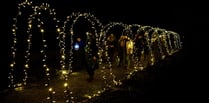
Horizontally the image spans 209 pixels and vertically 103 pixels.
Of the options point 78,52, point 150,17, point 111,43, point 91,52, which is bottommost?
point 91,52

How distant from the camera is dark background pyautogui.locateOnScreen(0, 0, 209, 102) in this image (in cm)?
1996

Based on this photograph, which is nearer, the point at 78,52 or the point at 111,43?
the point at 78,52

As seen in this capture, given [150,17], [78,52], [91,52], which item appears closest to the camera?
[91,52]

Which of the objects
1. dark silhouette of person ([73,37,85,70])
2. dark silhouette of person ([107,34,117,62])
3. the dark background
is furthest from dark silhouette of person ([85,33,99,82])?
dark silhouette of person ([107,34,117,62])

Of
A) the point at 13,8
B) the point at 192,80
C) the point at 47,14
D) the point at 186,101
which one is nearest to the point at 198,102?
the point at 186,101

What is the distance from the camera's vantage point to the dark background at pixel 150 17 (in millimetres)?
19964

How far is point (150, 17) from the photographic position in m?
70.9

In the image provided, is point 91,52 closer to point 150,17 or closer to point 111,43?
point 111,43

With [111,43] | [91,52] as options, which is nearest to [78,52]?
[111,43]

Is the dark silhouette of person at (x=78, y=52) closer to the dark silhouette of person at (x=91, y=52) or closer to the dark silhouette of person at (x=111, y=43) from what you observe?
the dark silhouette of person at (x=91, y=52)

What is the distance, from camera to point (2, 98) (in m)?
12.0

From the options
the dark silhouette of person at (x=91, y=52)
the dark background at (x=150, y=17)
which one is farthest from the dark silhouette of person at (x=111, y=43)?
the dark silhouette of person at (x=91, y=52)

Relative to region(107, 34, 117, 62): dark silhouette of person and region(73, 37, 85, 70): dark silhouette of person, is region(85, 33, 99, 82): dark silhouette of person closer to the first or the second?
region(73, 37, 85, 70): dark silhouette of person

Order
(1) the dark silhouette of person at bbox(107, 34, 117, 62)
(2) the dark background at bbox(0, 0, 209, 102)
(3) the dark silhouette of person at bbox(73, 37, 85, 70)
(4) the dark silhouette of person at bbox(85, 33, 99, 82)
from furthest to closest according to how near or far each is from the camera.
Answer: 1. (1) the dark silhouette of person at bbox(107, 34, 117, 62)
2. (2) the dark background at bbox(0, 0, 209, 102)
3. (3) the dark silhouette of person at bbox(73, 37, 85, 70)
4. (4) the dark silhouette of person at bbox(85, 33, 99, 82)
